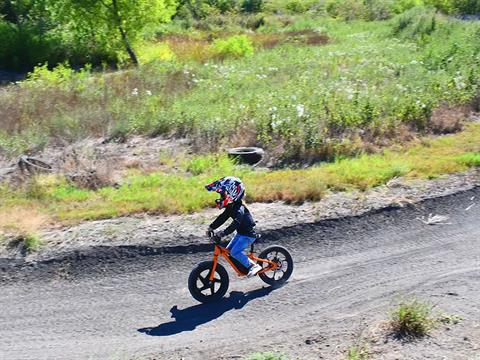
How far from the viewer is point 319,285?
10.3m

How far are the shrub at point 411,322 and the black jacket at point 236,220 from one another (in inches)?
107

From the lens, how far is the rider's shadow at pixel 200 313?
9234 mm

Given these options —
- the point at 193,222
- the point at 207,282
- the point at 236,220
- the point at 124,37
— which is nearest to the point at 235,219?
the point at 236,220

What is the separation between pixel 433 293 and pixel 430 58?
51.6 ft

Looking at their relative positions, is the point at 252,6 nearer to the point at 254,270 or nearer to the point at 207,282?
the point at 254,270

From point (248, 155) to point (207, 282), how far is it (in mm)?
6363

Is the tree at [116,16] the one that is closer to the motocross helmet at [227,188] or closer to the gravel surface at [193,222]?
the gravel surface at [193,222]

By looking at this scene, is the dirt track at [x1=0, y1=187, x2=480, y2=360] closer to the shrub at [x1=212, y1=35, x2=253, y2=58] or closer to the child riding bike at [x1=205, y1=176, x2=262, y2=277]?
the child riding bike at [x1=205, y1=176, x2=262, y2=277]

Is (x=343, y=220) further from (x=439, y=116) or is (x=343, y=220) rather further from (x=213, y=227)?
(x=439, y=116)

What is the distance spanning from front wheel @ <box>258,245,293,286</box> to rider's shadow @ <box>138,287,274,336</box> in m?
0.18

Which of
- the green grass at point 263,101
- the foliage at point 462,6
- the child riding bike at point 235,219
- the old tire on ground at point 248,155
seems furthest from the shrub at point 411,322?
the foliage at point 462,6

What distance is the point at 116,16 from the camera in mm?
31891

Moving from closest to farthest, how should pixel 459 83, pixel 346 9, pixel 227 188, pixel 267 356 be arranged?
pixel 267 356 < pixel 227 188 < pixel 459 83 < pixel 346 9

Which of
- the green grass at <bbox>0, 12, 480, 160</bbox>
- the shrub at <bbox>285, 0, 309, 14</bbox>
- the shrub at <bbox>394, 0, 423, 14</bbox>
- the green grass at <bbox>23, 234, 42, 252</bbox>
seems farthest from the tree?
the shrub at <bbox>285, 0, 309, 14</bbox>
